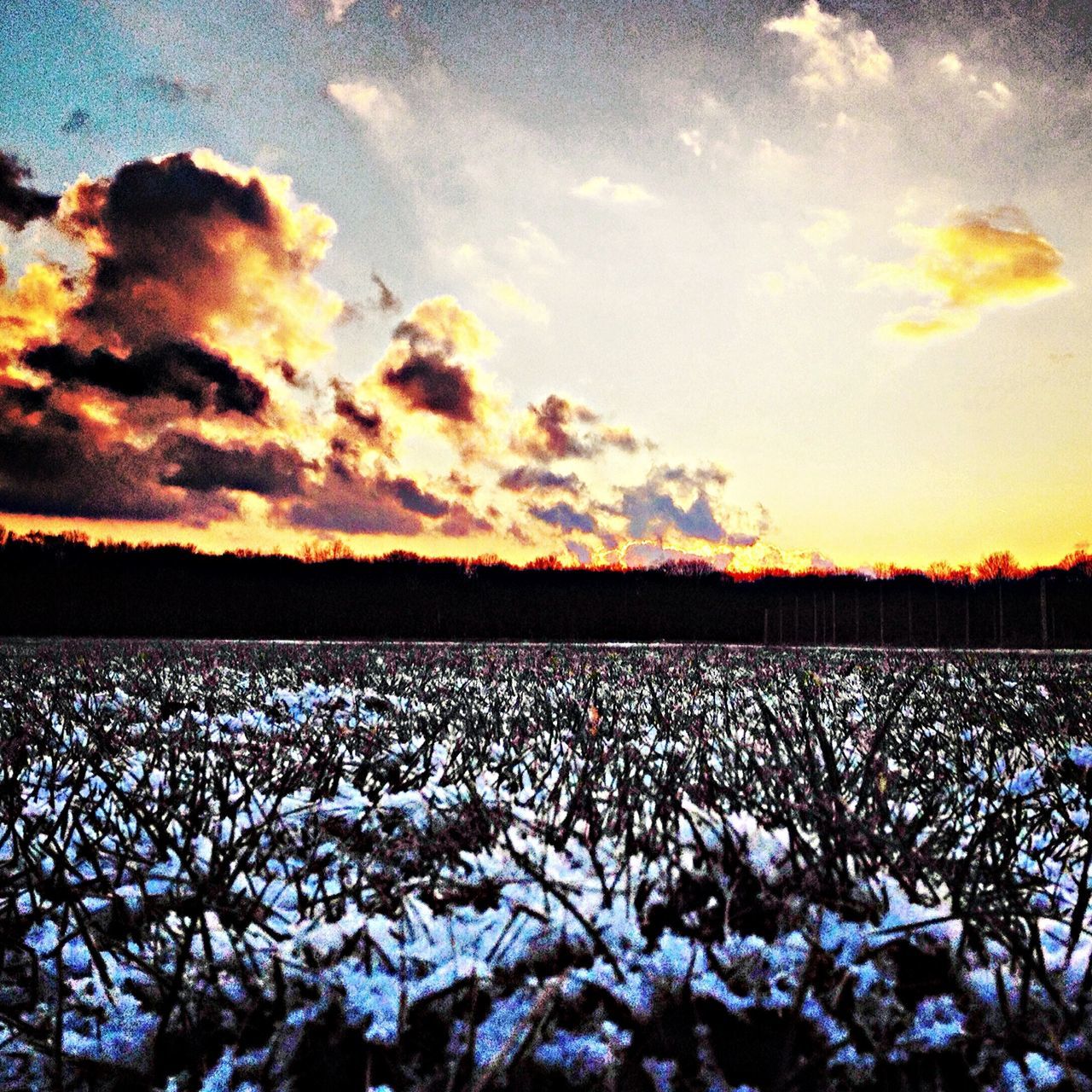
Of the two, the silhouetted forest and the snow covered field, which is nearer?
the snow covered field

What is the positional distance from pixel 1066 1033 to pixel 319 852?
1727 millimetres

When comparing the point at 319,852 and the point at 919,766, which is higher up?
the point at 919,766

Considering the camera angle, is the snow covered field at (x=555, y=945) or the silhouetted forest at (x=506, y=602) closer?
the snow covered field at (x=555, y=945)

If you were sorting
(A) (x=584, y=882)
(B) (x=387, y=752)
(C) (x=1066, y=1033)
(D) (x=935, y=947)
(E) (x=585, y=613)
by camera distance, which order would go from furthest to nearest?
(E) (x=585, y=613)
(B) (x=387, y=752)
(A) (x=584, y=882)
(D) (x=935, y=947)
(C) (x=1066, y=1033)

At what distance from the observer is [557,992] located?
1237mm

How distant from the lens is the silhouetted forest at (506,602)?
3045 cm

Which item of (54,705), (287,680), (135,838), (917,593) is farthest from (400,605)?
(135,838)

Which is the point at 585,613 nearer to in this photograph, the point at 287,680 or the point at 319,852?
the point at 287,680

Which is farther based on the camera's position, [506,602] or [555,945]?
[506,602]

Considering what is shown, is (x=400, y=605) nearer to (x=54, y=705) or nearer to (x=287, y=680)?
(x=287, y=680)

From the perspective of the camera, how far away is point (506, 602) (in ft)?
107

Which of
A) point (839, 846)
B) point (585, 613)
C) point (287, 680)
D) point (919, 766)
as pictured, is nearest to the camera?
point (839, 846)

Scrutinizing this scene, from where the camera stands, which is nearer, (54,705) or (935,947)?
(935,947)

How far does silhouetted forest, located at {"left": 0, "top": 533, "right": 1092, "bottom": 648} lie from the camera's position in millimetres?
30453
